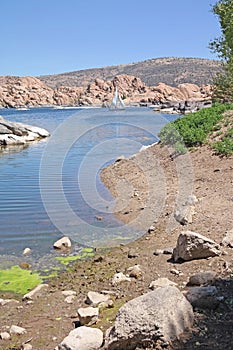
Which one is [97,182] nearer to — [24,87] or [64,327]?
[64,327]

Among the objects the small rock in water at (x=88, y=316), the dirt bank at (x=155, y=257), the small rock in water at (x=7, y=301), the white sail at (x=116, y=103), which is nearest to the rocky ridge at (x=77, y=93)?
the white sail at (x=116, y=103)

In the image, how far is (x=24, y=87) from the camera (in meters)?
151

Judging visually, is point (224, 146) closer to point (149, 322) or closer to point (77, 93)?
point (149, 322)

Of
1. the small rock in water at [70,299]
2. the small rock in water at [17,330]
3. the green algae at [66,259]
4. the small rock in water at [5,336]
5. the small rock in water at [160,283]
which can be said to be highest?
the small rock in water at [160,283]

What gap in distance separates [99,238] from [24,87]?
14862cm

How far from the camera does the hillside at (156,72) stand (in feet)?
479

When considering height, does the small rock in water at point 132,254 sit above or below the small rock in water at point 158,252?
below

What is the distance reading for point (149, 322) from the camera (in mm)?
Result: 4414

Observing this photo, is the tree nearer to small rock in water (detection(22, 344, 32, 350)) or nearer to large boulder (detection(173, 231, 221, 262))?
large boulder (detection(173, 231, 221, 262))

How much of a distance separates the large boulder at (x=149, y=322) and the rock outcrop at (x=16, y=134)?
29.1m

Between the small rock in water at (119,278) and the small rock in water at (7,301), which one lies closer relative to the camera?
the small rock in water at (7,301)

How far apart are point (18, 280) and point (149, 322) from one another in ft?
11.9

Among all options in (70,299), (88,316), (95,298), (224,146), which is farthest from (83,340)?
(224,146)

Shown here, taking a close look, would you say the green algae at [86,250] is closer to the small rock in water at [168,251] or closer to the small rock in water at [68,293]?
the small rock in water at [168,251]
